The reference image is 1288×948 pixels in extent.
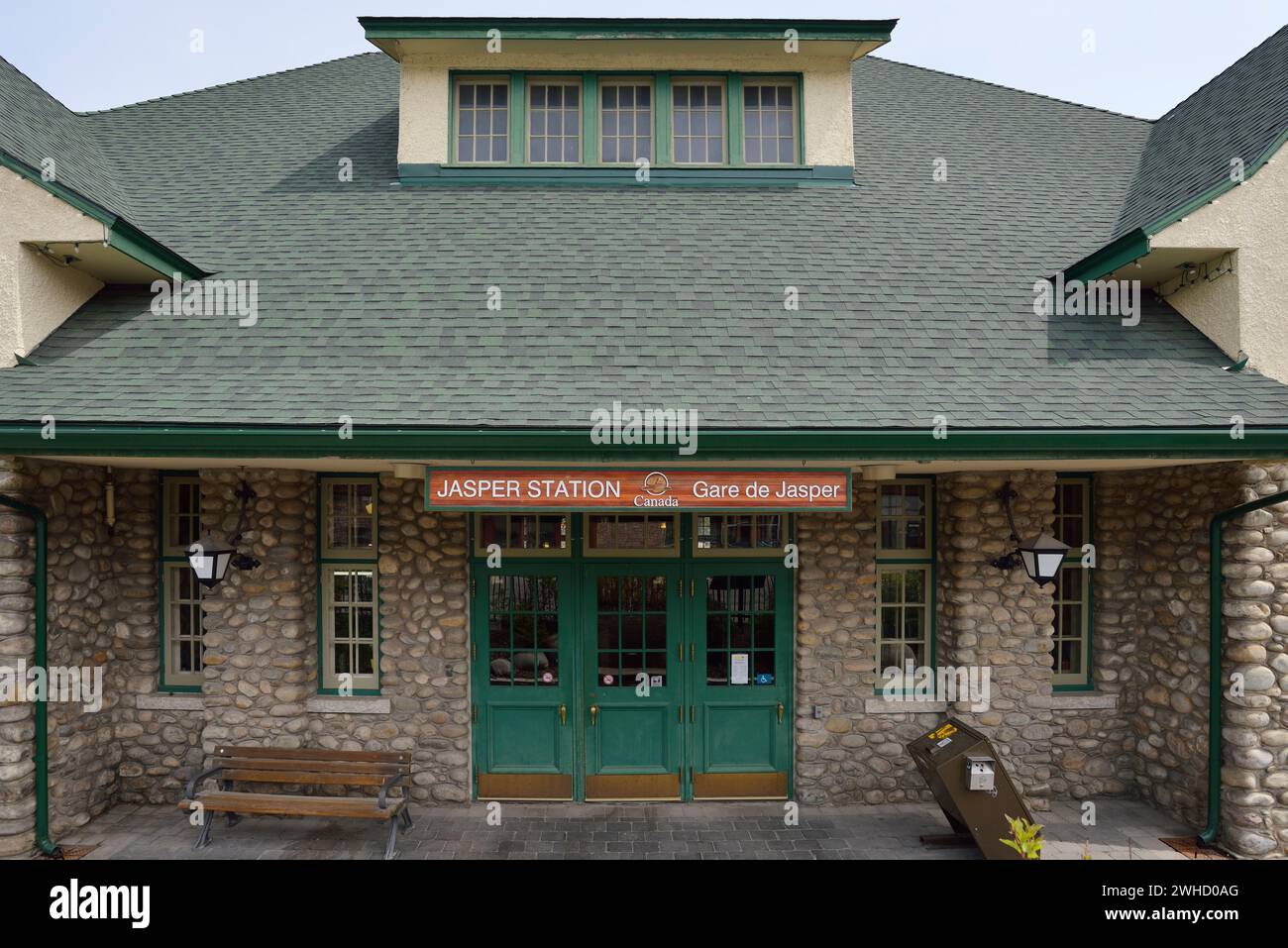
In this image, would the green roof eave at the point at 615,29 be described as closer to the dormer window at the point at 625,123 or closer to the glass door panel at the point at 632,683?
the dormer window at the point at 625,123

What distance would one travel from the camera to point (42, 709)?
6043mm

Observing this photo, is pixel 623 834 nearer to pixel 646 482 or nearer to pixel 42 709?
pixel 646 482

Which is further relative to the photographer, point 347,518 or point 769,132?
point 769,132

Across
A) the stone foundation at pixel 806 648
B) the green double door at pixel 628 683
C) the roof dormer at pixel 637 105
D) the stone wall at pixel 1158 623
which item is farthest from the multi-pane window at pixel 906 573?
the roof dormer at pixel 637 105

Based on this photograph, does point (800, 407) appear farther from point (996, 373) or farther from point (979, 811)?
point (979, 811)

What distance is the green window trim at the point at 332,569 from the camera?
712 cm

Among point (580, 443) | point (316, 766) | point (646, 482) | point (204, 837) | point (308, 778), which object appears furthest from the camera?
point (316, 766)

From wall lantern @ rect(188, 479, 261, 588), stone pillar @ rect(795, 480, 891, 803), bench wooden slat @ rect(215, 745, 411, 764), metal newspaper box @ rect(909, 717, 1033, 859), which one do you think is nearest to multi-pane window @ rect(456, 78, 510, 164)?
wall lantern @ rect(188, 479, 261, 588)

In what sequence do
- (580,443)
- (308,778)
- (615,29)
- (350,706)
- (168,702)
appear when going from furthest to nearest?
(615,29) < (168,702) < (350,706) < (308,778) < (580,443)

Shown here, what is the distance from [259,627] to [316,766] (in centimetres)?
142

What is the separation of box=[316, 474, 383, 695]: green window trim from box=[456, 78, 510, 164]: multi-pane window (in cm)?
440

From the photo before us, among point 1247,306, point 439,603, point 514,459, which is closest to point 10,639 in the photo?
point 439,603

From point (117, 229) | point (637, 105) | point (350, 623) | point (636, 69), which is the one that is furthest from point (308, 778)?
point (636, 69)

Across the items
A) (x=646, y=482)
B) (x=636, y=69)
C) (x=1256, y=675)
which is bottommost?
(x=1256, y=675)
